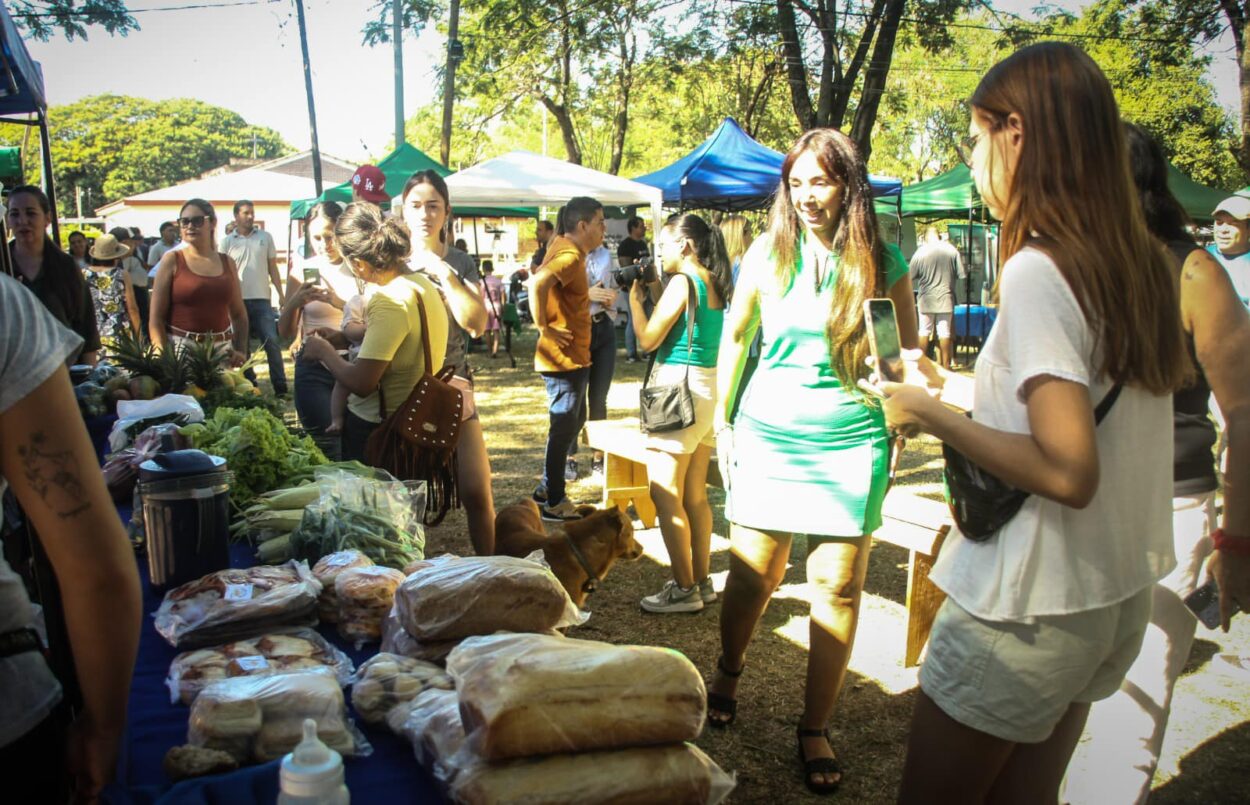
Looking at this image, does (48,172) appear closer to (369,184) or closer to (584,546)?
(369,184)

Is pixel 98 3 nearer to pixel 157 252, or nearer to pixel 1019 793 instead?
pixel 157 252

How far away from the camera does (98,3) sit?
18328 mm

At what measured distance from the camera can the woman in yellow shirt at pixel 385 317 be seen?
346 cm

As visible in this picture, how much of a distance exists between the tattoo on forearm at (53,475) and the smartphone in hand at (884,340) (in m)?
1.42

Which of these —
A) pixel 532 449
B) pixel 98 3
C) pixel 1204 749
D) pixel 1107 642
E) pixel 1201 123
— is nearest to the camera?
pixel 1107 642

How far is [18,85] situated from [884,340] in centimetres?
566

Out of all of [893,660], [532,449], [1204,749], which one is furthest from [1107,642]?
[532,449]

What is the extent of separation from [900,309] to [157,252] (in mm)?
13360

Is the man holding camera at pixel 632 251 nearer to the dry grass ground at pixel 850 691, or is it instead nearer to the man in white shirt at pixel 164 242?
the dry grass ground at pixel 850 691

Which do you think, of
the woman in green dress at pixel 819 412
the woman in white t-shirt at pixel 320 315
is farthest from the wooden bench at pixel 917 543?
the woman in white t-shirt at pixel 320 315

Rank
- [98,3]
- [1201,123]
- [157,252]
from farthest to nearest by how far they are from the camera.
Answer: [1201,123] < [98,3] < [157,252]

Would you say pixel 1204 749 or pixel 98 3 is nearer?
pixel 1204 749

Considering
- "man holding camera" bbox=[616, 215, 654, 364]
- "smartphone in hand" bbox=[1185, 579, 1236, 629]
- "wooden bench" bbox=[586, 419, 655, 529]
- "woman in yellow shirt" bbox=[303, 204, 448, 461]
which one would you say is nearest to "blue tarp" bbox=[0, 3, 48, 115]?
"woman in yellow shirt" bbox=[303, 204, 448, 461]

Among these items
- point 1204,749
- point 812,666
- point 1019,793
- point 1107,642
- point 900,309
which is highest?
point 900,309
